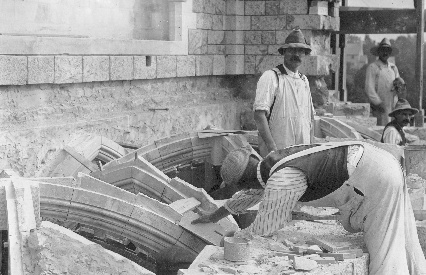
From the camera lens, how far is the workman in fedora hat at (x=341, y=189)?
5.77 meters

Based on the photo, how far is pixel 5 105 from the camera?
9312 millimetres

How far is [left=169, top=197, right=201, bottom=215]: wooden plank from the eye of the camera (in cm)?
691

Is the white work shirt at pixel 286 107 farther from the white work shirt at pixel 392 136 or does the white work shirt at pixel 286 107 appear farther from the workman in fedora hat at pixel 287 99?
the white work shirt at pixel 392 136

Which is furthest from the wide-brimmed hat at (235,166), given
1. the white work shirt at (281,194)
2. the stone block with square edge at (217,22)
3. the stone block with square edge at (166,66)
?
the stone block with square edge at (217,22)

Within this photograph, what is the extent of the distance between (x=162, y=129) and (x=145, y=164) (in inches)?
161

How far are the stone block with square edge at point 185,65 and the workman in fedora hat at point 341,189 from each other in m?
6.65

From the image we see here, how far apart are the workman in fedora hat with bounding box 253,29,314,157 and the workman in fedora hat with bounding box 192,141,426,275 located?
2525mm

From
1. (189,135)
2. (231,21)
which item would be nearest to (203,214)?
(189,135)

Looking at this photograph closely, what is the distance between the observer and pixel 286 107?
868cm

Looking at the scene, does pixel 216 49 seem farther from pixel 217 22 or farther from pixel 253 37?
pixel 253 37

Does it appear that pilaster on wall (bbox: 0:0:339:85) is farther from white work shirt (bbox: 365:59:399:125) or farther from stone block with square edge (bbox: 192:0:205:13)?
white work shirt (bbox: 365:59:399:125)

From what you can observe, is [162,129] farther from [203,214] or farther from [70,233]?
[70,233]

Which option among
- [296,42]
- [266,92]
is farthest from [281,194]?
[296,42]

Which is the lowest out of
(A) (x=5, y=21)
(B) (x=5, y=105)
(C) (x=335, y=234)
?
(C) (x=335, y=234)
